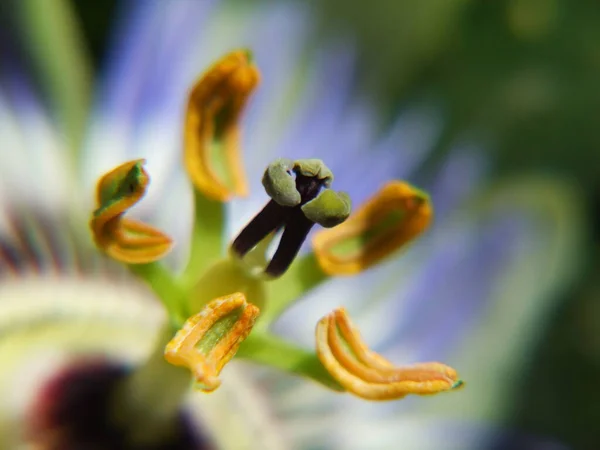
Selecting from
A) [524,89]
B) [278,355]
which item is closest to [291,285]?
[278,355]

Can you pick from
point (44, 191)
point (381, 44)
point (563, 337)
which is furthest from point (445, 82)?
point (44, 191)

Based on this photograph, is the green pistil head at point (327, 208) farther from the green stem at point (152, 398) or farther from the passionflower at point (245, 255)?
the green stem at point (152, 398)

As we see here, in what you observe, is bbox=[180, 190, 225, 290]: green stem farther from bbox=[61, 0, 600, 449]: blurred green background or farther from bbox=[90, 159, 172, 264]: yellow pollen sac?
bbox=[61, 0, 600, 449]: blurred green background

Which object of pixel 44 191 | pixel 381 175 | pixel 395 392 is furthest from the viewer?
pixel 381 175

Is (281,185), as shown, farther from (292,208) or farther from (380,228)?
(380,228)

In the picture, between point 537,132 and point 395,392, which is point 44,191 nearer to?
point 395,392

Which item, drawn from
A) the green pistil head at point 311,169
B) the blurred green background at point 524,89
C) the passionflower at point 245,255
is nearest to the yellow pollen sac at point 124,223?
the passionflower at point 245,255
